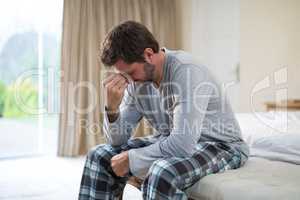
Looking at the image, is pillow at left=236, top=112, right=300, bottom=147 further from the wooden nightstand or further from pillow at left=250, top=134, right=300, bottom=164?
the wooden nightstand

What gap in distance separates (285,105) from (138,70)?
2.53m

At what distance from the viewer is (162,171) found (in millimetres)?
1328

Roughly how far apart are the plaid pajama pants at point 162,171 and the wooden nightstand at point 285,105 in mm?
2243

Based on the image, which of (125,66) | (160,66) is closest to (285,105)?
(160,66)

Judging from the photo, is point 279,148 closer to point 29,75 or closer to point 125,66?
point 125,66

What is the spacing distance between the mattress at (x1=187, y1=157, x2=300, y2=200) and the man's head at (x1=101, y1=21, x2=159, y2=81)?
1.68ft

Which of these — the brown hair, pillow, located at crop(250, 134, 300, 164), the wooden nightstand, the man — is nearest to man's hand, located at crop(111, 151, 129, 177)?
the man

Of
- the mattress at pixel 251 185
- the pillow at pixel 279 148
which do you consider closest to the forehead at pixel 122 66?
the mattress at pixel 251 185

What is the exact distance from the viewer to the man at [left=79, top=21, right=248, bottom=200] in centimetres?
141

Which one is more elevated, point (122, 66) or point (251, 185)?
A: point (122, 66)

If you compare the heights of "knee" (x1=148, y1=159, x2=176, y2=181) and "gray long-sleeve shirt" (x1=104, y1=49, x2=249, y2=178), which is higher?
"gray long-sleeve shirt" (x1=104, y1=49, x2=249, y2=178)

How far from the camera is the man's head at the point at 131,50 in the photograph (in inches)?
60.0

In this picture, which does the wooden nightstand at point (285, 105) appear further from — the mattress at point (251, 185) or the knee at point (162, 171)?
the knee at point (162, 171)

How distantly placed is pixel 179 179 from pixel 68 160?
297 centimetres
